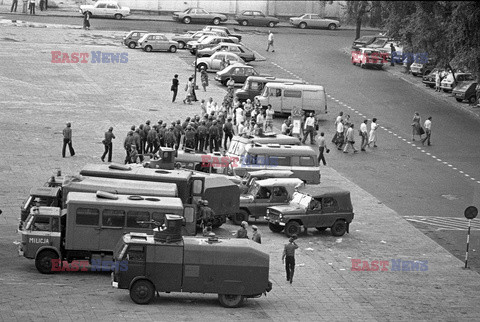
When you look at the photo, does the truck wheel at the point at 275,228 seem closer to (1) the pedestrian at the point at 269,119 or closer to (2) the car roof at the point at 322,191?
(2) the car roof at the point at 322,191

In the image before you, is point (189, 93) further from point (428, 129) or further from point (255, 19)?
point (255, 19)

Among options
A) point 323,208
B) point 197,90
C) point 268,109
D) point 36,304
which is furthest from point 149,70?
point 36,304

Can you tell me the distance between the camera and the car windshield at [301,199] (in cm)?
3312

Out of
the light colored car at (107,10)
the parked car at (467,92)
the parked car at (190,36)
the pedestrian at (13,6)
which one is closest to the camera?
the parked car at (467,92)

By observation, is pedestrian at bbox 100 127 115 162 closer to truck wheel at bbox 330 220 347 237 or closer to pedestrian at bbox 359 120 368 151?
truck wheel at bbox 330 220 347 237

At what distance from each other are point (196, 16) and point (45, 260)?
58.0 meters

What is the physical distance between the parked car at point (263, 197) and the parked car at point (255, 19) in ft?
166

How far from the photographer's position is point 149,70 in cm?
6138

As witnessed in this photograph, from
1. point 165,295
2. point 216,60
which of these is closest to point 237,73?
point 216,60

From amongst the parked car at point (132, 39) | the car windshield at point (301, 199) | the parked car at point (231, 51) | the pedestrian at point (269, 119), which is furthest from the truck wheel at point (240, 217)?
the parked car at point (132, 39)

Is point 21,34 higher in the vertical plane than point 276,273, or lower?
higher

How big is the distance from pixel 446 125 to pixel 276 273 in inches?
1089

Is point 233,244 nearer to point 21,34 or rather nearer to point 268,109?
point 268,109

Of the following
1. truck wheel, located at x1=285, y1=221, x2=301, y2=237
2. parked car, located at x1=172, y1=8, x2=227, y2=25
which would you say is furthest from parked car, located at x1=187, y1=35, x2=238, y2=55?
truck wheel, located at x1=285, y1=221, x2=301, y2=237
